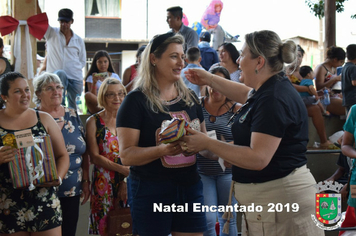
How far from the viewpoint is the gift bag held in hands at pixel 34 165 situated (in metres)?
2.75

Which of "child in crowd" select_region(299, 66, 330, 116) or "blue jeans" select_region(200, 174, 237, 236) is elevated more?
"child in crowd" select_region(299, 66, 330, 116)

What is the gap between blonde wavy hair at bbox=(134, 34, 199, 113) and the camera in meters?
2.50

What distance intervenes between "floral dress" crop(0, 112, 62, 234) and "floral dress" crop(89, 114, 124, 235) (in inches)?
30.2

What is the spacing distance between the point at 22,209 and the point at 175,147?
1.32 m

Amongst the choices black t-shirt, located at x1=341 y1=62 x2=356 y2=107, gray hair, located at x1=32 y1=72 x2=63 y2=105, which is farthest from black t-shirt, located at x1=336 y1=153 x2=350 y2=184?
gray hair, located at x1=32 y1=72 x2=63 y2=105

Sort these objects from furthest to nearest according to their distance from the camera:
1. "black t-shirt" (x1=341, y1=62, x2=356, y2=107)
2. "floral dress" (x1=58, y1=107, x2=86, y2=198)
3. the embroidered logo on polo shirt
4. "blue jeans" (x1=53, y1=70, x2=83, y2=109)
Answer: "blue jeans" (x1=53, y1=70, x2=83, y2=109) → "black t-shirt" (x1=341, y1=62, x2=356, y2=107) → "floral dress" (x1=58, y1=107, x2=86, y2=198) → the embroidered logo on polo shirt

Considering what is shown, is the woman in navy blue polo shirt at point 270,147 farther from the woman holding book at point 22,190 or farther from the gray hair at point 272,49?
the woman holding book at point 22,190

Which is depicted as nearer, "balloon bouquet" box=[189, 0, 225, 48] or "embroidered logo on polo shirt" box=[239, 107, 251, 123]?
"embroidered logo on polo shirt" box=[239, 107, 251, 123]

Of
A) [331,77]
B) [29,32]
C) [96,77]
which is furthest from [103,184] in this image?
[331,77]

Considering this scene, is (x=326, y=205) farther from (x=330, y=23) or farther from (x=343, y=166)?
(x=330, y=23)

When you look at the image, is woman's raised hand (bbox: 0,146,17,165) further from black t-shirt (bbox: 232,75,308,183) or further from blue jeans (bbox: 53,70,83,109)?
blue jeans (bbox: 53,70,83,109)

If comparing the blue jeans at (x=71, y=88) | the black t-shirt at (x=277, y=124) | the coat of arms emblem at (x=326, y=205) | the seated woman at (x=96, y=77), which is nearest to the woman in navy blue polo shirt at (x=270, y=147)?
the black t-shirt at (x=277, y=124)

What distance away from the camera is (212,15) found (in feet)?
32.9

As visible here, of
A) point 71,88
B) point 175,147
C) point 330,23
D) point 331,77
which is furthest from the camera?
point 330,23
